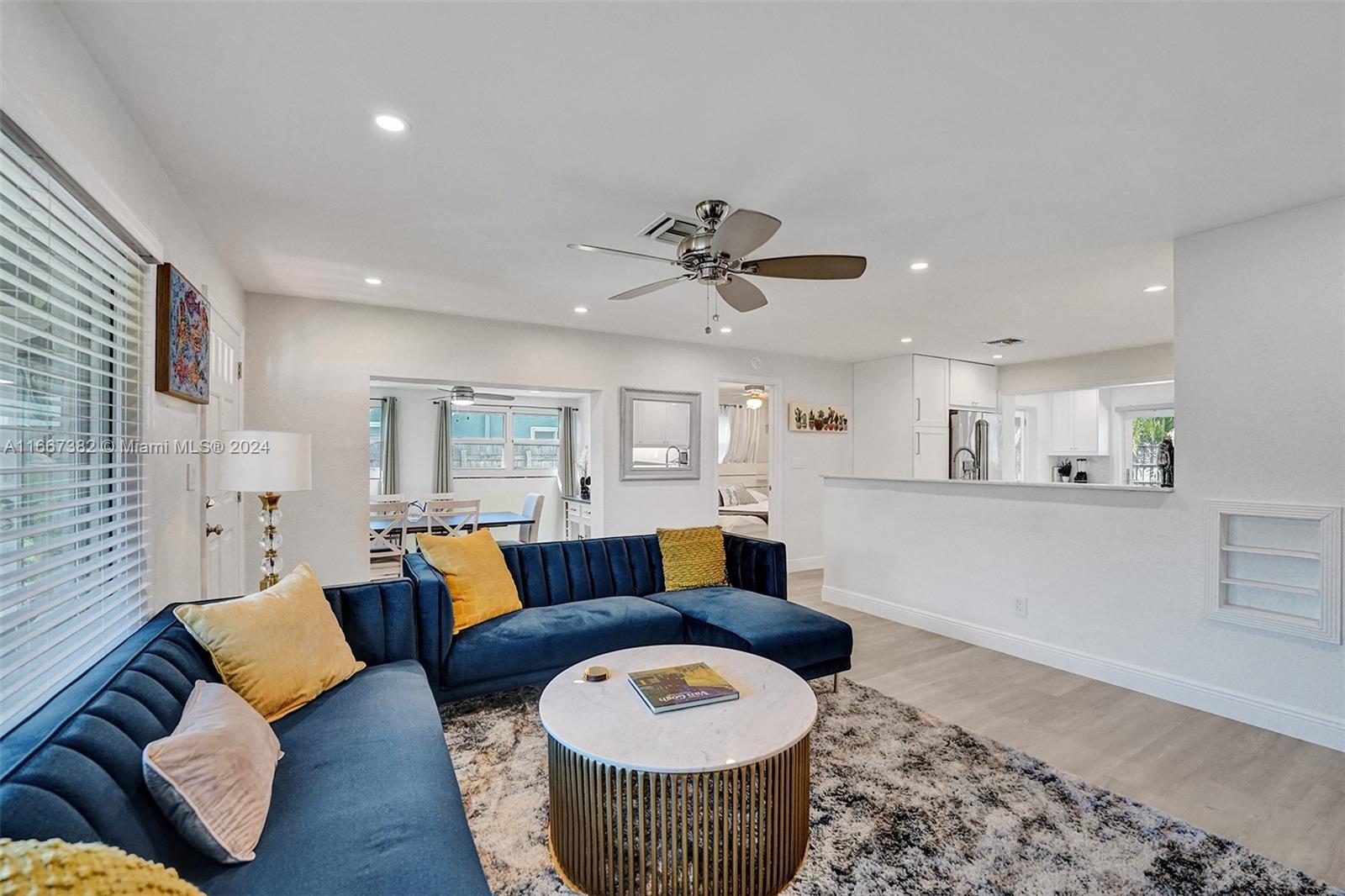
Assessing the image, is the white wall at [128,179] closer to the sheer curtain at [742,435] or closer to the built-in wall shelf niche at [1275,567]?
the built-in wall shelf niche at [1275,567]

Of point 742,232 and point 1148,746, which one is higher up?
point 742,232

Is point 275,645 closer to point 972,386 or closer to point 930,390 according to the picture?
point 930,390

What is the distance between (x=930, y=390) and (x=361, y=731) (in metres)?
6.41

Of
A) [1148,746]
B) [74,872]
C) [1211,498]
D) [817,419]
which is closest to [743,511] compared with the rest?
[817,419]

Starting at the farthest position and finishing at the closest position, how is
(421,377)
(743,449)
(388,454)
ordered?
(743,449) → (388,454) → (421,377)

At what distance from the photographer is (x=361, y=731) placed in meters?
1.82

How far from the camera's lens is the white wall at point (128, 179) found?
1.41m

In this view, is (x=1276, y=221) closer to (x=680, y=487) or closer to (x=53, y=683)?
(x=680, y=487)

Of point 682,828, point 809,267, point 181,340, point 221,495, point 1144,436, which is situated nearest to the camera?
point 682,828

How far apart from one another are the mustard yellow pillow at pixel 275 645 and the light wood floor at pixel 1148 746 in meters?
2.64

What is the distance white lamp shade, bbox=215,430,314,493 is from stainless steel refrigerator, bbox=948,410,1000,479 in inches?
256

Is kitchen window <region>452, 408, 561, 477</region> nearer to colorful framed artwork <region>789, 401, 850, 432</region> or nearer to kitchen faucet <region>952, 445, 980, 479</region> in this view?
colorful framed artwork <region>789, 401, 850, 432</region>

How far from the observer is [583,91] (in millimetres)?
1917

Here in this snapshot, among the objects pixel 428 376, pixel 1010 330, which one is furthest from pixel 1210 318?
pixel 428 376
